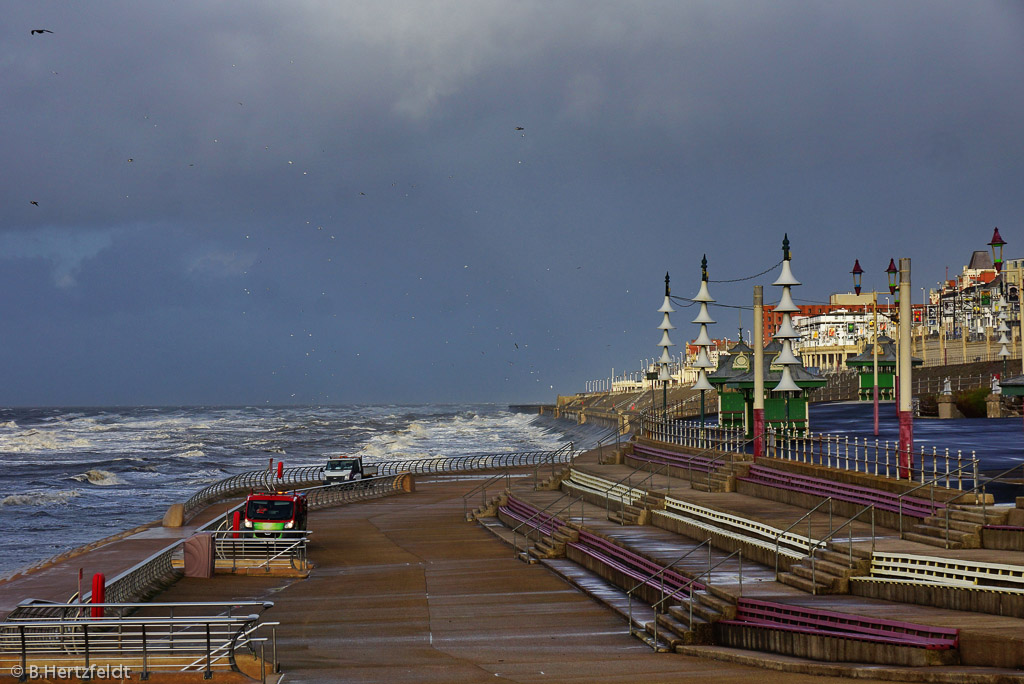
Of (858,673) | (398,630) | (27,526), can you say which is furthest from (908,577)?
(27,526)

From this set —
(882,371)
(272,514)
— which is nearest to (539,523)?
(272,514)

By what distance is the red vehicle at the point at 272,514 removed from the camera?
97.0 feet

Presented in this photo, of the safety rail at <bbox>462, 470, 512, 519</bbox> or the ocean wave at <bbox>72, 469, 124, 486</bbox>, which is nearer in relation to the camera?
the safety rail at <bbox>462, 470, 512, 519</bbox>

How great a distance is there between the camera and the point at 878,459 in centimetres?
3144

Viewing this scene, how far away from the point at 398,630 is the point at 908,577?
29.3ft

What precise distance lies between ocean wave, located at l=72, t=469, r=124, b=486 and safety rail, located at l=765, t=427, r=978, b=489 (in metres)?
47.0

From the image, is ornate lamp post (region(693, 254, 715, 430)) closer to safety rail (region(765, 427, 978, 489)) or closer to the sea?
safety rail (region(765, 427, 978, 489))

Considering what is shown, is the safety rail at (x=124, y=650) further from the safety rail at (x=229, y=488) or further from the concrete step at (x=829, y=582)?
the safety rail at (x=229, y=488)

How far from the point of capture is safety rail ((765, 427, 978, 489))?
2088 centimetres

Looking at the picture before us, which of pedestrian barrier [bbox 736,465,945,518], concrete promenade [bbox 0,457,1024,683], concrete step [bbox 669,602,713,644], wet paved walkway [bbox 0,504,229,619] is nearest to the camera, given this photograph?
concrete promenade [bbox 0,457,1024,683]

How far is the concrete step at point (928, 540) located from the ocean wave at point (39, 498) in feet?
152

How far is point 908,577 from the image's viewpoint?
55.1 ft

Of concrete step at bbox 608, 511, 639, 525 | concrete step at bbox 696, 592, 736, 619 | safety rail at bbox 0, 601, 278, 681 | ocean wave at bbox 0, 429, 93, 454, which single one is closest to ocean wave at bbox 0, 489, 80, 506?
concrete step at bbox 608, 511, 639, 525

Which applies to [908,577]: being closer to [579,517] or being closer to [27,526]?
[579,517]
